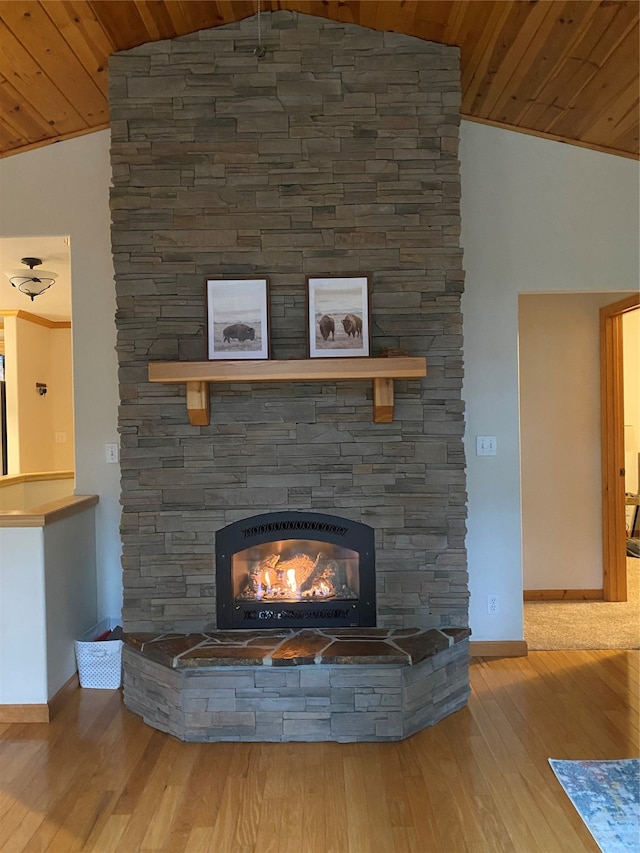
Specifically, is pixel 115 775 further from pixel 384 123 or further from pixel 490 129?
pixel 490 129

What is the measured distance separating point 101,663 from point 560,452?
3.19m

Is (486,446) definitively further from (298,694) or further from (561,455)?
(298,694)

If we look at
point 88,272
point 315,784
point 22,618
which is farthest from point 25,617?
point 88,272

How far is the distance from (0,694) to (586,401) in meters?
3.86

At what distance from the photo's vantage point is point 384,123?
304 cm

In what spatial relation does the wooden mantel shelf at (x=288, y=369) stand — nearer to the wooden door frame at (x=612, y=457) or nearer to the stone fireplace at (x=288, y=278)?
the stone fireplace at (x=288, y=278)

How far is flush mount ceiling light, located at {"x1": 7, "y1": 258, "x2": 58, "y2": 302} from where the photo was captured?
15.7ft

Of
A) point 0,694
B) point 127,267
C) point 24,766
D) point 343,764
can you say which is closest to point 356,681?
point 343,764

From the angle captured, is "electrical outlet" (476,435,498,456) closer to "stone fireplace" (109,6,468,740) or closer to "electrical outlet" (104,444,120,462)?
"stone fireplace" (109,6,468,740)

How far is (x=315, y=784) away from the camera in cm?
234

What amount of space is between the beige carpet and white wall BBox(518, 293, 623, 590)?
233mm

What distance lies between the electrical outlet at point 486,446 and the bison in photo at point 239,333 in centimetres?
133

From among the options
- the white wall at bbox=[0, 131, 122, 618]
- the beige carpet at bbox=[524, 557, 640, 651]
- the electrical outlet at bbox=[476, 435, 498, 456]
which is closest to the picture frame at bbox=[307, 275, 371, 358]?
the electrical outlet at bbox=[476, 435, 498, 456]

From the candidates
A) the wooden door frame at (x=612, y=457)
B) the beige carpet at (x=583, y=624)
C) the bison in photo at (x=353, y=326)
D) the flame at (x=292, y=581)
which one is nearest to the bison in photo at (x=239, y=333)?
the bison in photo at (x=353, y=326)
